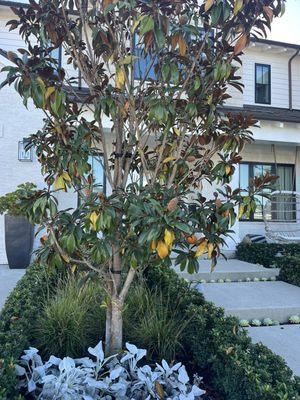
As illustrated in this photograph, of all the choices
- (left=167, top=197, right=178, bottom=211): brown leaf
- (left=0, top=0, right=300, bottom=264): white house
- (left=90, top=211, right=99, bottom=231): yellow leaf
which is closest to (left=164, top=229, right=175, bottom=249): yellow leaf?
(left=167, top=197, right=178, bottom=211): brown leaf

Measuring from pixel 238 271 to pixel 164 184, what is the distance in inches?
163

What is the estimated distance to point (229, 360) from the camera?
9.86 ft

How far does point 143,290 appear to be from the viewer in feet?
15.4

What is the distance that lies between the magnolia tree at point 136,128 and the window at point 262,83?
377 inches

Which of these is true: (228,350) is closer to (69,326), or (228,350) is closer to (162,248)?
(162,248)

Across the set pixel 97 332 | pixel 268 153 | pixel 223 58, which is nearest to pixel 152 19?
pixel 223 58

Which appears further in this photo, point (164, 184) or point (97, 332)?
point (97, 332)

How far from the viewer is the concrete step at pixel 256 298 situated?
16.5ft

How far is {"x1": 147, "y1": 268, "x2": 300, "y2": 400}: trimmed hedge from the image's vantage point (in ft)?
8.63

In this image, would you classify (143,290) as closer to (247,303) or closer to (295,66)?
(247,303)

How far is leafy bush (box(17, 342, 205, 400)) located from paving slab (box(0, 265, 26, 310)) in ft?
7.21

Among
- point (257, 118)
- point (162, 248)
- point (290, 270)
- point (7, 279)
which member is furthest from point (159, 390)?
point (257, 118)

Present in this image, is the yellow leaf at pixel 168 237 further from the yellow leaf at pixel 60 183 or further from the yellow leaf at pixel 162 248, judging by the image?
the yellow leaf at pixel 60 183

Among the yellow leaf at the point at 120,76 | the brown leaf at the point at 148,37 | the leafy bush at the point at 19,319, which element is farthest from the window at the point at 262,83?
the brown leaf at the point at 148,37
